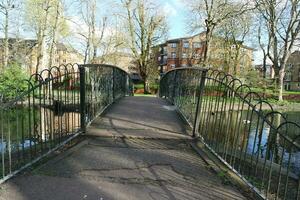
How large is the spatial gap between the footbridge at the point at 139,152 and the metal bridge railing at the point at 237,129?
0.02 metres

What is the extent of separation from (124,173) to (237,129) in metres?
2.74

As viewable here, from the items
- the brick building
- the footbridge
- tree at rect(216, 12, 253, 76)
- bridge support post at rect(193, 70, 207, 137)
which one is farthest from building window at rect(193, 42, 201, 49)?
bridge support post at rect(193, 70, 207, 137)

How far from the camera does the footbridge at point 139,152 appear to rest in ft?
11.1

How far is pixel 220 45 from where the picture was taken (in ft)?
132

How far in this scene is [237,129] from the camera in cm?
583

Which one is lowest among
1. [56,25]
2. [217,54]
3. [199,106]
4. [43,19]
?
[199,106]

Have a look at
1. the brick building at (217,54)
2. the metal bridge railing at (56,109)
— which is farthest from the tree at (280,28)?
the metal bridge railing at (56,109)

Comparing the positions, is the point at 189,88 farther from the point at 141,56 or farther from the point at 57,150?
the point at 141,56

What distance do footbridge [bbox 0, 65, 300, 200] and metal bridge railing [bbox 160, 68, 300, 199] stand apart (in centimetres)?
2

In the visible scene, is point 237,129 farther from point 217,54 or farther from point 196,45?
point 196,45

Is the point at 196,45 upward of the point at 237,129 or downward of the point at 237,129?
upward

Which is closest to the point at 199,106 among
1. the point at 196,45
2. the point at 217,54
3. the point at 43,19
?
the point at 43,19

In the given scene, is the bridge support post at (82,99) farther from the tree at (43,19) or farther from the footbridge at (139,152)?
the tree at (43,19)

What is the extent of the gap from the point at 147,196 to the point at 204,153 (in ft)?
5.71
